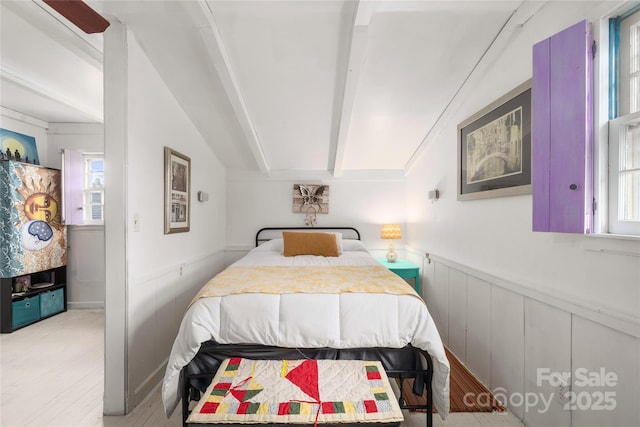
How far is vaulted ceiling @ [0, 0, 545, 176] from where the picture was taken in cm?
201

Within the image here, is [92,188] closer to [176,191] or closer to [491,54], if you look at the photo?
[176,191]

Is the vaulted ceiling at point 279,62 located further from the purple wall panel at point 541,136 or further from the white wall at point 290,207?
the white wall at point 290,207

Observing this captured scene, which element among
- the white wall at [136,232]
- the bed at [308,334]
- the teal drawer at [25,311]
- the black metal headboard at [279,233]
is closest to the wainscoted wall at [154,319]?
the white wall at [136,232]

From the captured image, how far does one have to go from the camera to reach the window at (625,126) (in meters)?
1.37

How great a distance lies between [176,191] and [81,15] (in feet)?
4.63

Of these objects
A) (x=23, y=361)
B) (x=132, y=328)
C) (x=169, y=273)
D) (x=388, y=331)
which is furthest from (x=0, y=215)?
(x=388, y=331)

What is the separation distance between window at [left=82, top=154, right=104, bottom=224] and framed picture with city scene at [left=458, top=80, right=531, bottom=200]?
455 cm

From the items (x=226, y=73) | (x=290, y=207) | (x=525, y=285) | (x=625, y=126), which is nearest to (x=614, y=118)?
(x=625, y=126)

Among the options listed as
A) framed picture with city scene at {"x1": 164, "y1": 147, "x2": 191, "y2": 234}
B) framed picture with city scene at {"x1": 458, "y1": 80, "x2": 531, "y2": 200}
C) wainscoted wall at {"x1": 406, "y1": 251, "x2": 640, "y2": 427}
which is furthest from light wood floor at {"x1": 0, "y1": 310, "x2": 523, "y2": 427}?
framed picture with city scene at {"x1": 458, "y1": 80, "x2": 531, "y2": 200}

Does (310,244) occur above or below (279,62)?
below

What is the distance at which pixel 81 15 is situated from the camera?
6.05 ft

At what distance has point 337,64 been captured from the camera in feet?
8.30

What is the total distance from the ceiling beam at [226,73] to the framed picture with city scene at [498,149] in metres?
2.05

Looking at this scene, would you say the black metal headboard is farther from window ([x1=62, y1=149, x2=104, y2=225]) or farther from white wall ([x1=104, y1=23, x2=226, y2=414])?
window ([x1=62, y1=149, x2=104, y2=225])
